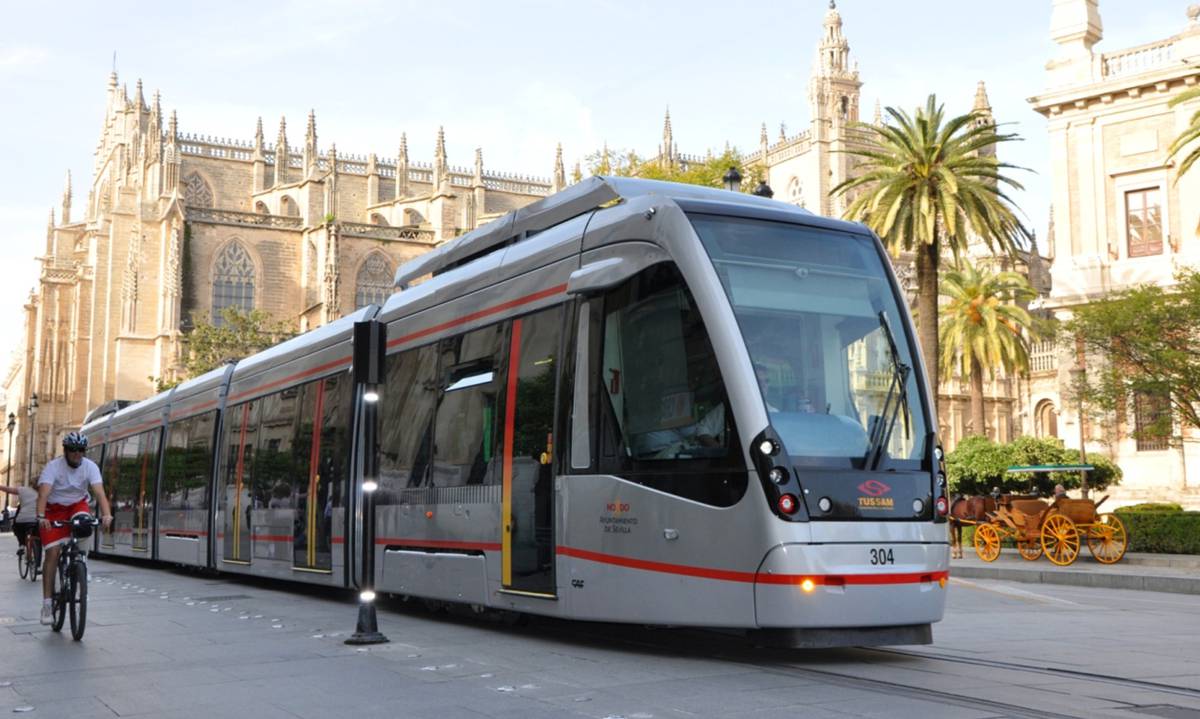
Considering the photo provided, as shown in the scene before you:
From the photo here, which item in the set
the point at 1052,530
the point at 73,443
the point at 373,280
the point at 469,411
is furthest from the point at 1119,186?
the point at 373,280

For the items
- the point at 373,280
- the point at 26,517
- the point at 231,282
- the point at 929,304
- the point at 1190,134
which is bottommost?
the point at 26,517

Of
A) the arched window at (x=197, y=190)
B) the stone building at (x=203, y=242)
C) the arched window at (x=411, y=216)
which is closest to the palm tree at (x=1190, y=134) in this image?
the stone building at (x=203, y=242)

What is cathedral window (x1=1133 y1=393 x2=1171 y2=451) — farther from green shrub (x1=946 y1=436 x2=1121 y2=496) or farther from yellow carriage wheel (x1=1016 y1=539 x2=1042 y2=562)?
yellow carriage wheel (x1=1016 y1=539 x2=1042 y2=562)

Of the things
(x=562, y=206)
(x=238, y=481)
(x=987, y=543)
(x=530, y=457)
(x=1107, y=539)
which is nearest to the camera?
(x=530, y=457)

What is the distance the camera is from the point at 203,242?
218ft

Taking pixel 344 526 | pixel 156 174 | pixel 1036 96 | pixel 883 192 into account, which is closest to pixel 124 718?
pixel 344 526

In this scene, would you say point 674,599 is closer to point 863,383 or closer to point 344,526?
point 863,383

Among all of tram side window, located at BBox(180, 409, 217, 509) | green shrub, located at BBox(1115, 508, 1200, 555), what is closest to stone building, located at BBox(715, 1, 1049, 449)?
green shrub, located at BBox(1115, 508, 1200, 555)

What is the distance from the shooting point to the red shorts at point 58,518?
10.2m

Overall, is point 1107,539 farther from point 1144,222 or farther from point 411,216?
point 411,216

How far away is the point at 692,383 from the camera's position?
798 cm

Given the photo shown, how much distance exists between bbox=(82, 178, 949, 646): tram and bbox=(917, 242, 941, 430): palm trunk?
57.6 feet

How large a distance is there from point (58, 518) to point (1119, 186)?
3289cm

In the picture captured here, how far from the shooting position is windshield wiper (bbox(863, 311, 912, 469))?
7938 millimetres
